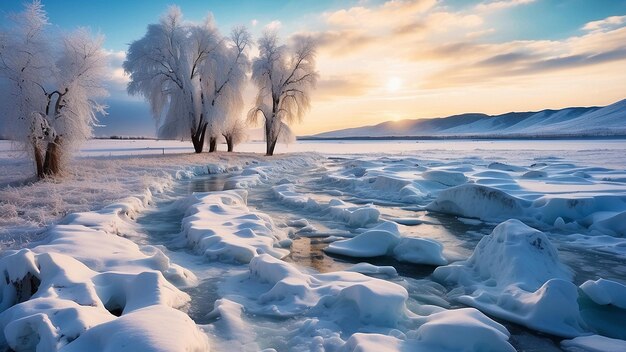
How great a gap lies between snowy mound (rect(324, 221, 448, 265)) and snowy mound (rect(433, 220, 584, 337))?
53 centimetres

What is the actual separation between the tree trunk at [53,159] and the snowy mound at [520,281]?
39.5ft

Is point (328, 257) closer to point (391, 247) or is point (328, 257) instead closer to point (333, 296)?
point (391, 247)

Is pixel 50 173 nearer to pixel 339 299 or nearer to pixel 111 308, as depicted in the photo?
pixel 111 308

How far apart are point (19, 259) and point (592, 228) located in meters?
10.3

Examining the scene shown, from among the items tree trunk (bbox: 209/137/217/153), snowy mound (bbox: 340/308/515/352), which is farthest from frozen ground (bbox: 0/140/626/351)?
tree trunk (bbox: 209/137/217/153)

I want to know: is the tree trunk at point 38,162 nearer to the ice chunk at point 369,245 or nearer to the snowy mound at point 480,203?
the ice chunk at point 369,245

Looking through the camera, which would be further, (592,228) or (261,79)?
(261,79)

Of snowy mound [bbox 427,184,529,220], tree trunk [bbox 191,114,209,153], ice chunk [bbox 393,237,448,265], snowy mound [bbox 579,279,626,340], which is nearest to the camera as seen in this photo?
snowy mound [bbox 579,279,626,340]

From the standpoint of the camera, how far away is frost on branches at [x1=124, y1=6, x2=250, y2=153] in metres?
23.6

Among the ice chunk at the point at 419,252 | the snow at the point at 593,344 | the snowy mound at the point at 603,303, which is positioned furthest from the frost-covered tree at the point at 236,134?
the snow at the point at 593,344

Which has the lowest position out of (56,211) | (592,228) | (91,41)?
(592,228)

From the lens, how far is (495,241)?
557 cm

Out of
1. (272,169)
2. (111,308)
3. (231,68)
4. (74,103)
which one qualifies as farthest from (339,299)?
(231,68)

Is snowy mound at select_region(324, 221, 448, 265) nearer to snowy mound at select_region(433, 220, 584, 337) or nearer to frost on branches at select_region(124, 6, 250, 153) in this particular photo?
snowy mound at select_region(433, 220, 584, 337)
